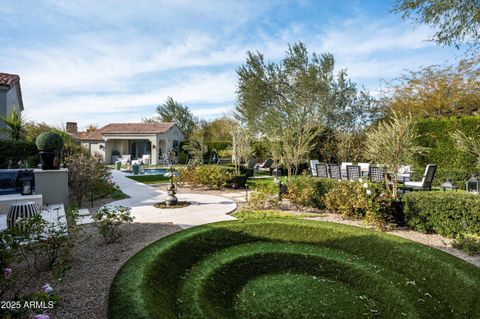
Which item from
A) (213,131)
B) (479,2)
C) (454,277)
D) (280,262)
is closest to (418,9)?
(479,2)

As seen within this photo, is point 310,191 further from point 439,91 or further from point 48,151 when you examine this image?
point 439,91

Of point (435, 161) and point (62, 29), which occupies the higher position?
point (62, 29)

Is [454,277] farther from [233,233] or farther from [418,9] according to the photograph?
[418,9]

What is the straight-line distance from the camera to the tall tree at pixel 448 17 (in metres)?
8.04

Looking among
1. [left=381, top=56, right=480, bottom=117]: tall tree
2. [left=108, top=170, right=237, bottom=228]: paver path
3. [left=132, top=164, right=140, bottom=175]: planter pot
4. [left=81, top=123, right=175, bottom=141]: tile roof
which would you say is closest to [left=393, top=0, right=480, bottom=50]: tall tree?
[left=108, top=170, right=237, bottom=228]: paver path

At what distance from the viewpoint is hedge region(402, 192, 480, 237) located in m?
5.67

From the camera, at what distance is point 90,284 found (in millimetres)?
3705

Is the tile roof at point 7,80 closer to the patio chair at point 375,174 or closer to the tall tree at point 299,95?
the patio chair at point 375,174

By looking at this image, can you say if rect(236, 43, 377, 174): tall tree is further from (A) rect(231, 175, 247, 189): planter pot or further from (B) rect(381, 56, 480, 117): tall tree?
(A) rect(231, 175, 247, 189): planter pot

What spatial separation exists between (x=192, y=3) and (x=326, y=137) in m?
15.0

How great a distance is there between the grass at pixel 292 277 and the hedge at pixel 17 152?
333 inches

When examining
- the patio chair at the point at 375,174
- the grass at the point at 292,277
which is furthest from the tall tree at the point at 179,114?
the grass at the point at 292,277

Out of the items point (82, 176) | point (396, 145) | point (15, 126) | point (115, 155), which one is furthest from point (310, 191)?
point (115, 155)

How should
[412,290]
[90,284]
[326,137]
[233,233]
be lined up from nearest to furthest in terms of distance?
[90,284] < [412,290] < [233,233] < [326,137]
